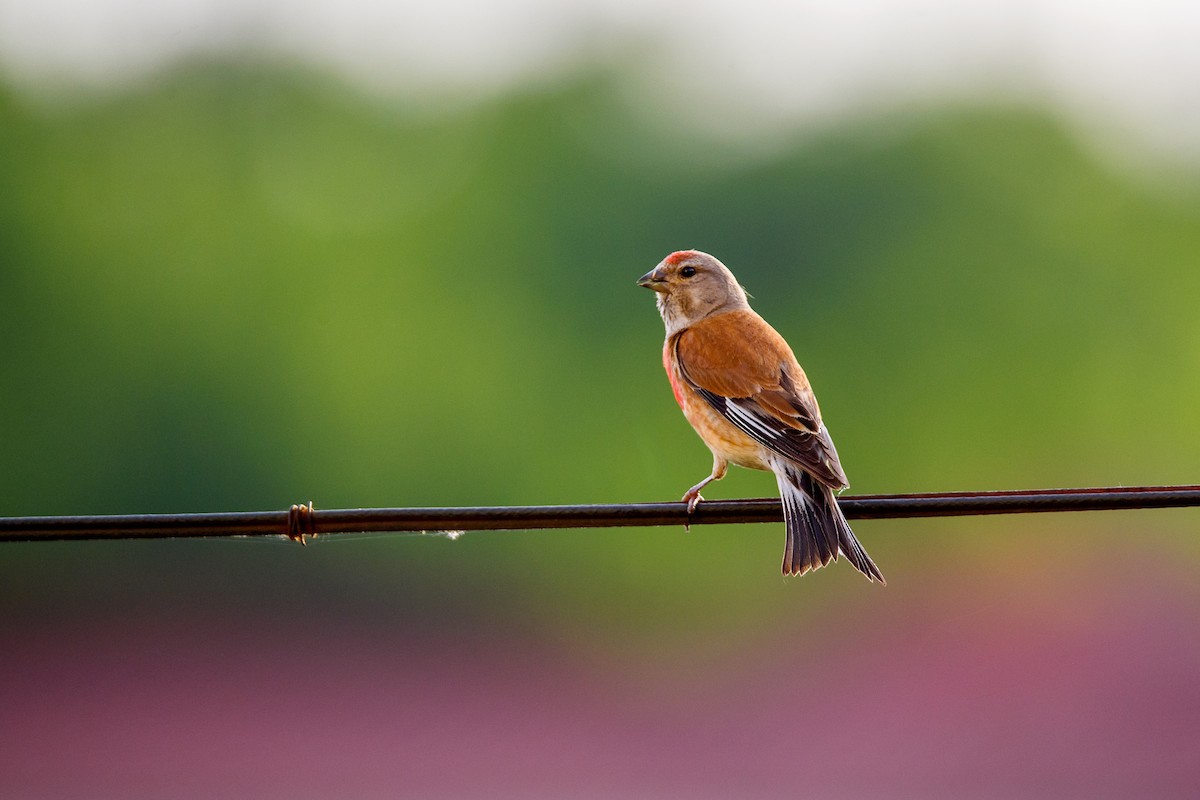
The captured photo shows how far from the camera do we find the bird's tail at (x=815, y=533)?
4.45m

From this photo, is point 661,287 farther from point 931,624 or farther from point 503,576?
point 931,624

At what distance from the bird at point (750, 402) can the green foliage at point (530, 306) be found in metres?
8.55

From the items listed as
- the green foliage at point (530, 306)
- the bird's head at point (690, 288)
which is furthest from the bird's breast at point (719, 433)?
the green foliage at point (530, 306)

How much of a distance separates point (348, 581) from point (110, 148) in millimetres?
6472

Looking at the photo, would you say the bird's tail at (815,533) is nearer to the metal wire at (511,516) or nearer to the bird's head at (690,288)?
the metal wire at (511,516)

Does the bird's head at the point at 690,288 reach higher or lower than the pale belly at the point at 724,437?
higher

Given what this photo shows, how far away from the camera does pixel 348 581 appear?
747 inches

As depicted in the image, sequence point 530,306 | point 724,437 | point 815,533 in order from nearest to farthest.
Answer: point 815,533, point 724,437, point 530,306

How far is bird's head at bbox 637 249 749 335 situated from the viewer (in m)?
6.42

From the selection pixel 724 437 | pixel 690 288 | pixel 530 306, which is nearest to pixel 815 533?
pixel 724 437

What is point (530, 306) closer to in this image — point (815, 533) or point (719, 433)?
point (719, 433)

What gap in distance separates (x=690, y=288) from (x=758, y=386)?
1.28m

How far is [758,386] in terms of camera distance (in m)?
5.27

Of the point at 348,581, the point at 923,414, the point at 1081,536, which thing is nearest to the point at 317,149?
the point at 348,581
